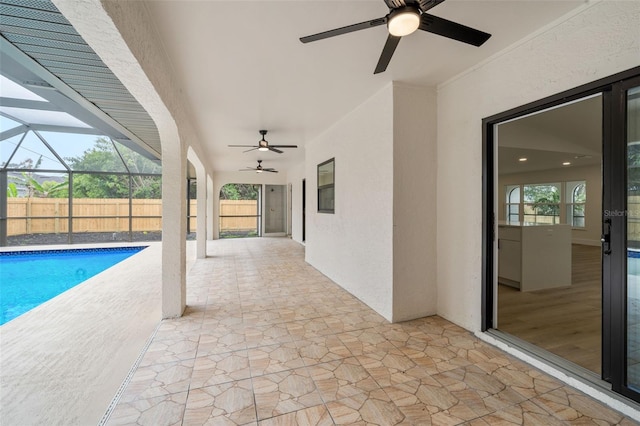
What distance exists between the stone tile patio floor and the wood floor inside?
48cm

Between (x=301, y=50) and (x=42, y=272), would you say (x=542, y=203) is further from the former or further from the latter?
(x=42, y=272)

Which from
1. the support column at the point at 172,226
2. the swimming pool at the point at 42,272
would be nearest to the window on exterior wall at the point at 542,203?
the support column at the point at 172,226

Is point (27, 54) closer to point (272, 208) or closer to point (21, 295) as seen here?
point (21, 295)

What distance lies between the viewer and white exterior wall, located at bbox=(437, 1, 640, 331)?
174 cm

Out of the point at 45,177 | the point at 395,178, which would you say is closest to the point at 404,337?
the point at 395,178

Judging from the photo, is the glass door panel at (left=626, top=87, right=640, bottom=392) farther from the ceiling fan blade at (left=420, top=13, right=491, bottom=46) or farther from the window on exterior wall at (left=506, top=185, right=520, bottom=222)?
the window on exterior wall at (left=506, top=185, right=520, bottom=222)

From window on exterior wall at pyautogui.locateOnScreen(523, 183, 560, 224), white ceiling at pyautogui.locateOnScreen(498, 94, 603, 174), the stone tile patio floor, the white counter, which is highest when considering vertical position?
white ceiling at pyautogui.locateOnScreen(498, 94, 603, 174)

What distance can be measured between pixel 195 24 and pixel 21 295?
214 inches

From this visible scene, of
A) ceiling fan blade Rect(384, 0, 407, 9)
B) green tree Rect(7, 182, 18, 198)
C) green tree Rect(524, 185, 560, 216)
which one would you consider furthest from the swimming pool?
green tree Rect(524, 185, 560, 216)

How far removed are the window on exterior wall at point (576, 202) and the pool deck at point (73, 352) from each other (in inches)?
472

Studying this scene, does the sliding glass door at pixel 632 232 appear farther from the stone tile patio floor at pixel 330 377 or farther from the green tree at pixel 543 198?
the green tree at pixel 543 198

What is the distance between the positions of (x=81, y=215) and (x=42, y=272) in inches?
140

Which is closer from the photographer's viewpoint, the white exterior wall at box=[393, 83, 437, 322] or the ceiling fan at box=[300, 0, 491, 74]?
the ceiling fan at box=[300, 0, 491, 74]

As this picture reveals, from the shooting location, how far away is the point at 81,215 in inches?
343
